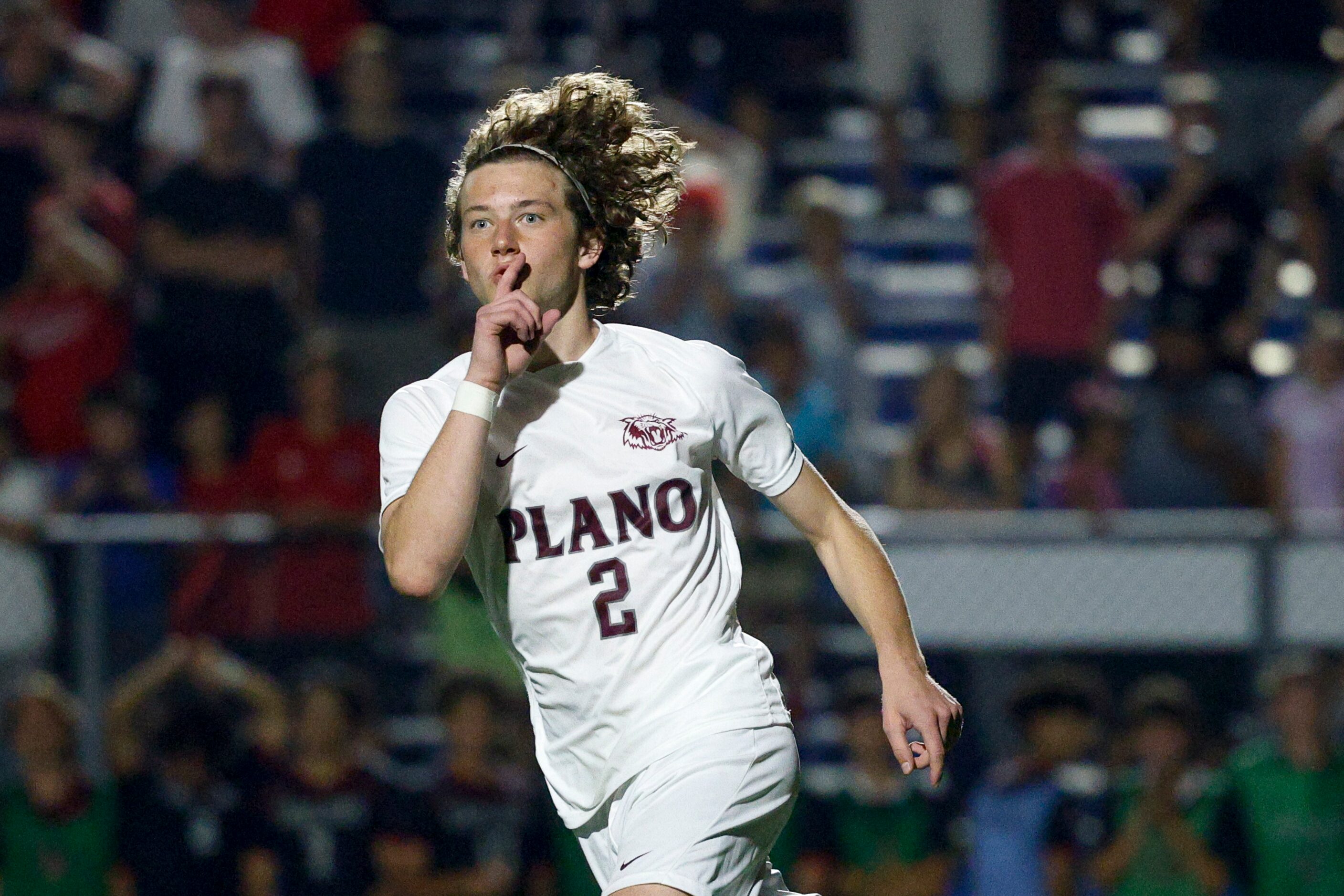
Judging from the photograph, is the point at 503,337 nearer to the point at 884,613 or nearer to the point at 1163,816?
the point at 884,613

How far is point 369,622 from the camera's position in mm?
7012

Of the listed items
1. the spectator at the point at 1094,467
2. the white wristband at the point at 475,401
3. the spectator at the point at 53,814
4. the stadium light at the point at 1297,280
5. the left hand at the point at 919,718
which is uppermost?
the white wristband at the point at 475,401

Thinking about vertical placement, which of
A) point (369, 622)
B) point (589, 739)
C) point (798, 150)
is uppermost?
point (798, 150)

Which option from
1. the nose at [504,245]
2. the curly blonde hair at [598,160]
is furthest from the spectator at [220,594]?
the nose at [504,245]

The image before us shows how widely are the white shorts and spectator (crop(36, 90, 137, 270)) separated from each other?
5408mm

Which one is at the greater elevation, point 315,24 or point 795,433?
point 315,24

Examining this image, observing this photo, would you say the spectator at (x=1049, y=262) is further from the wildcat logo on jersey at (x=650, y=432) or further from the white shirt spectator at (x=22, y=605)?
the wildcat logo on jersey at (x=650, y=432)

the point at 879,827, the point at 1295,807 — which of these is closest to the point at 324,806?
the point at 879,827

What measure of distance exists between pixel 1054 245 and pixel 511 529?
548 cm

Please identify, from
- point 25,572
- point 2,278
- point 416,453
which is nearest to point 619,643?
point 416,453

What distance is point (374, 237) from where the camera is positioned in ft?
26.1

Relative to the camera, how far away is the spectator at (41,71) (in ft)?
27.5

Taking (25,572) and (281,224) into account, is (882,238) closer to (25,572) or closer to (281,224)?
(281,224)

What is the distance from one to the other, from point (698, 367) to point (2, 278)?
17.8 feet
